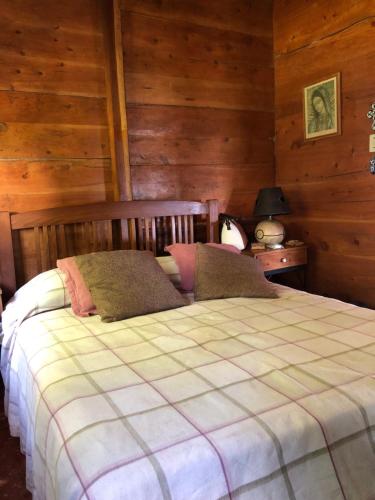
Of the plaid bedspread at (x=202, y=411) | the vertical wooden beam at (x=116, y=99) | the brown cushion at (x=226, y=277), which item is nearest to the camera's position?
the plaid bedspread at (x=202, y=411)

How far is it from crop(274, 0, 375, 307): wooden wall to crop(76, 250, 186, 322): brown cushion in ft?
4.57

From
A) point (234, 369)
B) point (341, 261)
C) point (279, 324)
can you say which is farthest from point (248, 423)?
point (341, 261)

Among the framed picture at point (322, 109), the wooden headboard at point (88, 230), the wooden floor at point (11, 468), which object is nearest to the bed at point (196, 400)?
the wooden floor at point (11, 468)

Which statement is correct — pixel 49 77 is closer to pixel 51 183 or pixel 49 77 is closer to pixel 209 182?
pixel 51 183

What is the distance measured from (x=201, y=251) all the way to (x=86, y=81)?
1.33 m

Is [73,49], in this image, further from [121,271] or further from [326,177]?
[326,177]

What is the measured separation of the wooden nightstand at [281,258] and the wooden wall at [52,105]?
1132mm

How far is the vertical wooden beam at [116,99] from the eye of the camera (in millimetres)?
2543

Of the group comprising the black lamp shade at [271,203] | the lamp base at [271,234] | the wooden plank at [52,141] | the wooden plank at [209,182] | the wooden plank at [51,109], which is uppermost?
the wooden plank at [51,109]

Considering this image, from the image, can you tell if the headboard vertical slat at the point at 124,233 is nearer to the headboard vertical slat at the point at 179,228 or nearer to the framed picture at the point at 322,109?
the headboard vertical slat at the point at 179,228

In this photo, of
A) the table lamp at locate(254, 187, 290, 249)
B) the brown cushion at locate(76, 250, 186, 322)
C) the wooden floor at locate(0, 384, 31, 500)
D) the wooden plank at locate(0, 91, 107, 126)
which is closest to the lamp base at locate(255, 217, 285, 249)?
the table lamp at locate(254, 187, 290, 249)

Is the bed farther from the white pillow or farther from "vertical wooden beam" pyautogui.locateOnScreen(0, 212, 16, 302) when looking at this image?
"vertical wooden beam" pyautogui.locateOnScreen(0, 212, 16, 302)

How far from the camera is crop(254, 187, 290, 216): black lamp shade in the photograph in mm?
2861

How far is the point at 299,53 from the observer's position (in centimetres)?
300
